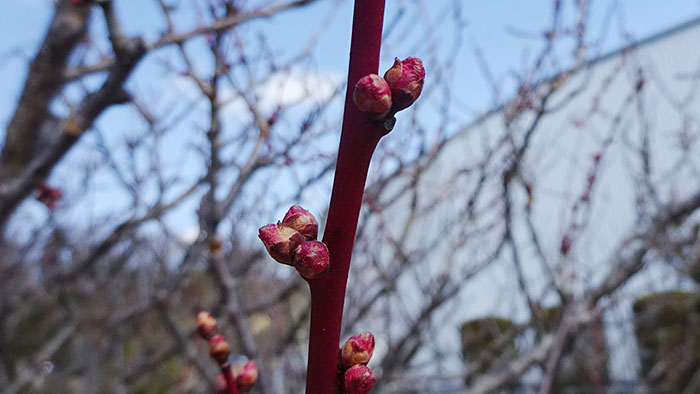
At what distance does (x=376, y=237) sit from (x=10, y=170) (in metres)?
1.74

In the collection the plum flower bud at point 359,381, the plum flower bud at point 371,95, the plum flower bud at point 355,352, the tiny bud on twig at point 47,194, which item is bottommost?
the plum flower bud at point 359,381

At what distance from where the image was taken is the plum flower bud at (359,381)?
427 millimetres

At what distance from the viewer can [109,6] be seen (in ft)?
4.84

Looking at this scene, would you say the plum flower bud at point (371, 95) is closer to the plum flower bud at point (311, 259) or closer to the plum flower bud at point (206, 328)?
the plum flower bud at point (311, 259)

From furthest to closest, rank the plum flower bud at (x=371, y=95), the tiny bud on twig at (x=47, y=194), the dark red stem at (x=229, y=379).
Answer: the tiny bud on twig at (x=47, y=194), the dark red stem at (x=229, y=379), the plum flower bud at (x=371, y=95)

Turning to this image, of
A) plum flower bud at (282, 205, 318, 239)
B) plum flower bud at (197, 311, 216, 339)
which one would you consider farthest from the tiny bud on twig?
plum flower bud at (282, 205, 318, 239)

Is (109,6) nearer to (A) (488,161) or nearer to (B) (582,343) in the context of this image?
(A) (488,161)

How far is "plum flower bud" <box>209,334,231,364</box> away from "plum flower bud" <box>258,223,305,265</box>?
282mm

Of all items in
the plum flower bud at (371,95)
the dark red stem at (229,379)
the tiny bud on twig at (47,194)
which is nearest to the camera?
the plum flower bud at (371,95)

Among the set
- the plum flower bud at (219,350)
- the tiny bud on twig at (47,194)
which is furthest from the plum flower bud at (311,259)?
the tiny bud on twig at (47,194)

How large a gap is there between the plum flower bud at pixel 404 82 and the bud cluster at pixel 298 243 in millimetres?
106

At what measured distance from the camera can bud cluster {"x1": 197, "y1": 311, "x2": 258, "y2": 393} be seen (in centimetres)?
66

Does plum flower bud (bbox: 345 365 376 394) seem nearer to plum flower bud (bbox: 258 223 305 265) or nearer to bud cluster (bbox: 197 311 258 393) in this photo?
plum flower bud (bbox: 258 223 305 265)

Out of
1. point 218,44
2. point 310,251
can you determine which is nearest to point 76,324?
point 218,44
